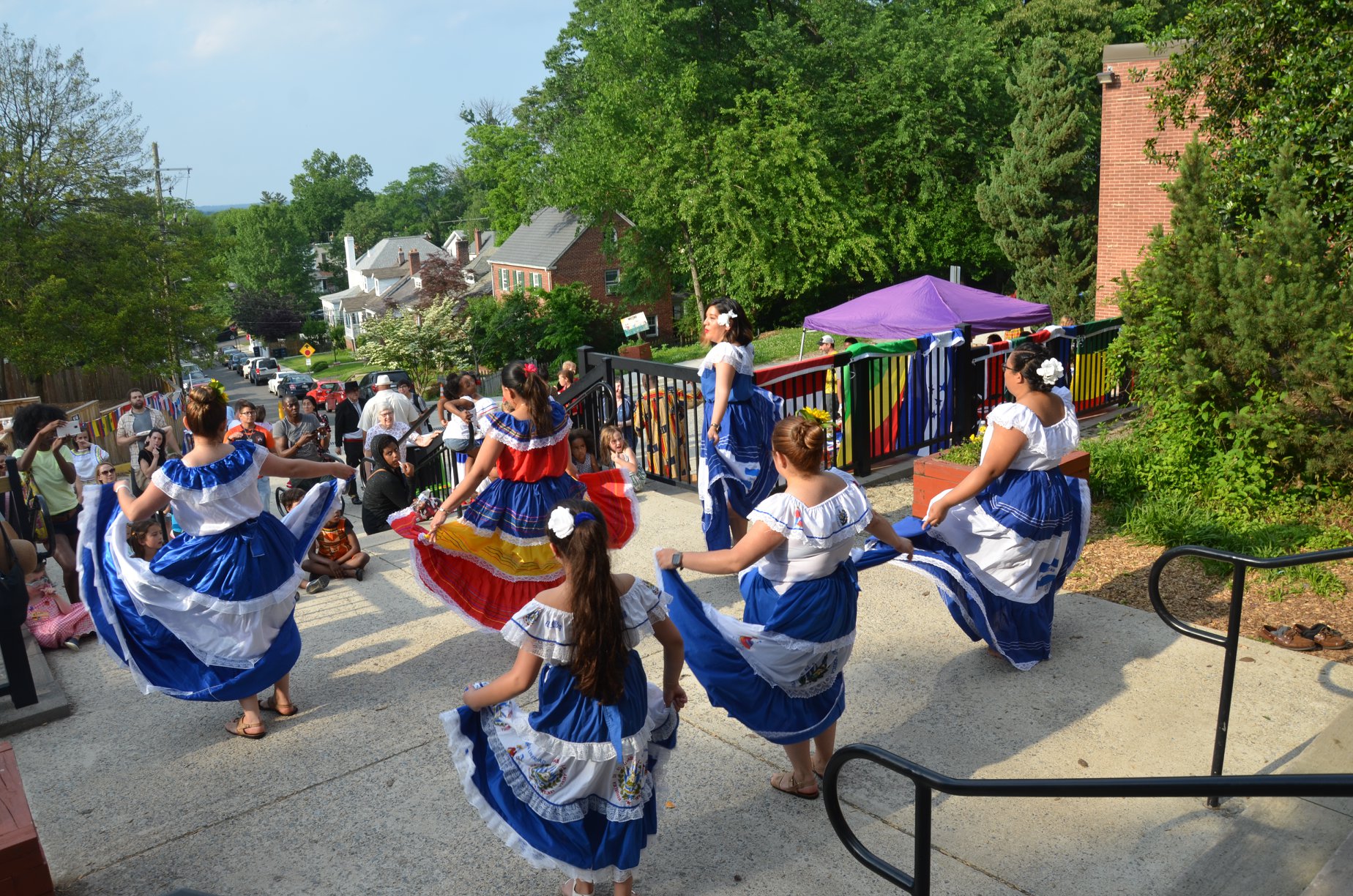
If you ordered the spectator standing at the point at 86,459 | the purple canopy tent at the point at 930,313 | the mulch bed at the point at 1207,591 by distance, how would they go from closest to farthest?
1. the mulch bed at the point at 1207,591
2. the spectator standing at the point at 86,459
3. the purple canopy tent at the point at 930,313

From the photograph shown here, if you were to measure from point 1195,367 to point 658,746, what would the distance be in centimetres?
587

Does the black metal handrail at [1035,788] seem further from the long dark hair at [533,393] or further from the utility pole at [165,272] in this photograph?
the utility pole at [165,272]

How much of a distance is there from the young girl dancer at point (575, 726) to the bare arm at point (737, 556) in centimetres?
31

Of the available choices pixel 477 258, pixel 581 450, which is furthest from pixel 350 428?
pixel 477 258

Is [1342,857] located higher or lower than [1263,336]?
lower

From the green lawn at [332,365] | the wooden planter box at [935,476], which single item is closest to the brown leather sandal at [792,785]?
the wooden planter box at [935,476]

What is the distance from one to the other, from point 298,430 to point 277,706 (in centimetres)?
722

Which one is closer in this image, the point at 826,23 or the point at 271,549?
the point at 271,549

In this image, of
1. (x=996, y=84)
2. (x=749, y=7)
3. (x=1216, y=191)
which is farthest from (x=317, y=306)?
(x=1216, y=191)

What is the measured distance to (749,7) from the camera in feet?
118

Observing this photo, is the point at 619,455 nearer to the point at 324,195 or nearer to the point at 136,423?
the point at 136,423

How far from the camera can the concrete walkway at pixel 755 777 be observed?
12.7 feet

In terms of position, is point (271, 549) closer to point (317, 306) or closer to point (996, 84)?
point (996, 84)

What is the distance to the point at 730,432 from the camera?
262 inches
